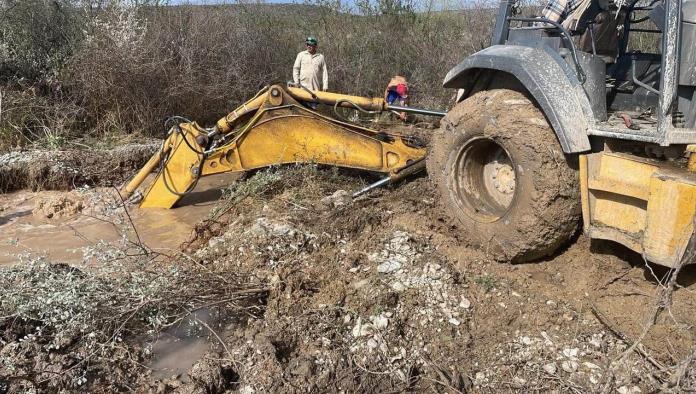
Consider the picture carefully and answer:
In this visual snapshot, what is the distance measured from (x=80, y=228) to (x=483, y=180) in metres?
4.09

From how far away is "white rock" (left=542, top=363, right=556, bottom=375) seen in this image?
3.01m

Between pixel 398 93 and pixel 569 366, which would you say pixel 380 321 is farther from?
pixel 398 93

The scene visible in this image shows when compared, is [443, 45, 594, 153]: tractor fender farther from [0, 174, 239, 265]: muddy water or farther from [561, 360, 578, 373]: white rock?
[0, 174, 239, 265]: muddy water

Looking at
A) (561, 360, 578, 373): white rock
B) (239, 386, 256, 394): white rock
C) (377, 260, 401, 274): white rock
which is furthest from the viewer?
(377, 260, 401, 274): white rock

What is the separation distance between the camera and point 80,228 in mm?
5801

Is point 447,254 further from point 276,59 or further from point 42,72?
point 276,59

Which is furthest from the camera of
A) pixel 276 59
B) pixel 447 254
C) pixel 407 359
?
pixel 276 59

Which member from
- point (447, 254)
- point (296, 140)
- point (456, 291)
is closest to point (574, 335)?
point (456, 291)

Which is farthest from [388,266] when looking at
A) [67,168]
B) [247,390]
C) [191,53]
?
[191,53]

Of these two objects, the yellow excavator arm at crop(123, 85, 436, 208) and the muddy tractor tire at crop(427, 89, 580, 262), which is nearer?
the muddy tractor tire at crop(427, 89, 580, 262)

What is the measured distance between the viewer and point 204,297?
145 inches

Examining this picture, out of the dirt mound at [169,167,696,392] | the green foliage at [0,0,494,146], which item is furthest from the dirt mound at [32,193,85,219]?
the dirt mound at [169,167,696,392]

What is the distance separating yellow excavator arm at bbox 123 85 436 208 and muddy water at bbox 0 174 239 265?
1.57 ft

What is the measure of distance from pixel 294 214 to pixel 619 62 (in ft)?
9.91
